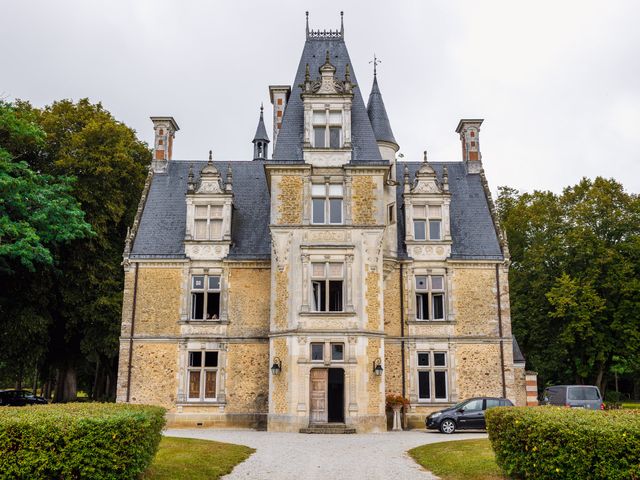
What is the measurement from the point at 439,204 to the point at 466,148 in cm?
464

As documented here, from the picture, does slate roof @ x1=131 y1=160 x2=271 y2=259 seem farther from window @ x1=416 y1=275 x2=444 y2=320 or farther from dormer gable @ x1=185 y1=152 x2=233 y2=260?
window @ x1=416 y1=275 x2=444 y2=320

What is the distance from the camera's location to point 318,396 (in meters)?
23.3

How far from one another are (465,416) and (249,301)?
9.63 meters

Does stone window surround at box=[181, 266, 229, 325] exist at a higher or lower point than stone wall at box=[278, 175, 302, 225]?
lower

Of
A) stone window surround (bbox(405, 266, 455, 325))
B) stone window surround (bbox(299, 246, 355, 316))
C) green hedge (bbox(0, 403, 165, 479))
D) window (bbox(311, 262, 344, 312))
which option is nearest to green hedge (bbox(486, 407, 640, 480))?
green hedge (bbox(0, 403, 165, 479))

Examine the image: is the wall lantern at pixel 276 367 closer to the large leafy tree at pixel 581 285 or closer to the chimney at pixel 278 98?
the chimney at pixel 278 98

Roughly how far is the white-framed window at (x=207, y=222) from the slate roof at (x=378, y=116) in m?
7.66

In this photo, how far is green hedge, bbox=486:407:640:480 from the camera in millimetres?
9609

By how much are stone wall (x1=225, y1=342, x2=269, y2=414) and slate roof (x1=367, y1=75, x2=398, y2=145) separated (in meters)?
10.3

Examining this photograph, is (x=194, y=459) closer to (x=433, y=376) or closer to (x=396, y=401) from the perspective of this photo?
(x=396, y=401)

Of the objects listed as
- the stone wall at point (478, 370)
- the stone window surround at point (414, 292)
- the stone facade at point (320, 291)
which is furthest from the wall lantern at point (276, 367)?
the stone wall at point (478, 370)

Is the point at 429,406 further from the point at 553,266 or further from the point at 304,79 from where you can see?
the point at 553,266

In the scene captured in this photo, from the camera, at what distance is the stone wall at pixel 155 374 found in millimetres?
25406

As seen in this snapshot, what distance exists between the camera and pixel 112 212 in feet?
101
